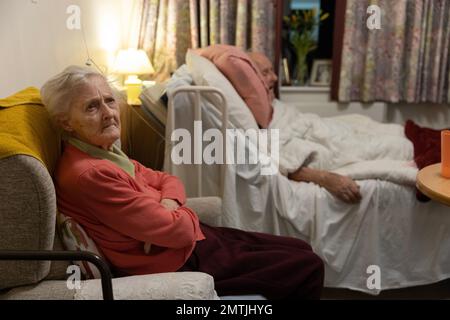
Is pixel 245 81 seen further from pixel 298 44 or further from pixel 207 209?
pixel 298 44

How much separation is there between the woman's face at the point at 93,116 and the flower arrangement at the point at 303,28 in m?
2.43

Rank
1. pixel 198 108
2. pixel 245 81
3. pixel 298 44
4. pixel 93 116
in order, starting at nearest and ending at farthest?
pixel 93 116 → pixel 198 108 → pixel 245 81 → pixel 298 44

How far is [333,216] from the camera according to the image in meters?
1.98

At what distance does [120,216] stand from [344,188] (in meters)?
1.11

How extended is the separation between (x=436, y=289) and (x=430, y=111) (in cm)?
170

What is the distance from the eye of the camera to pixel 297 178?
208cm

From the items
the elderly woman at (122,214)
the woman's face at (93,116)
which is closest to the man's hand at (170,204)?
the elderly woman at (122,214)

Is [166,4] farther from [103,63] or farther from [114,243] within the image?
[114,243]

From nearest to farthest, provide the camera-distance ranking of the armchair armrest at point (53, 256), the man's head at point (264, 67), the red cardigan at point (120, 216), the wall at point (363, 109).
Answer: the armchair armrest at point (53, 256)
the red cardigan at point (120, 216)
the man's head at point (264, 67)
the wall at point (363, 109)

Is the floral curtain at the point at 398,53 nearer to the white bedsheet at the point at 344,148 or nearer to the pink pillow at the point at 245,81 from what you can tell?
the white bedsheet at the point at 344,148

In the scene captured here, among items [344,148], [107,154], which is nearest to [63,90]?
[107,154]

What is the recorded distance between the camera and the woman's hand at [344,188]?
1.96 meters
